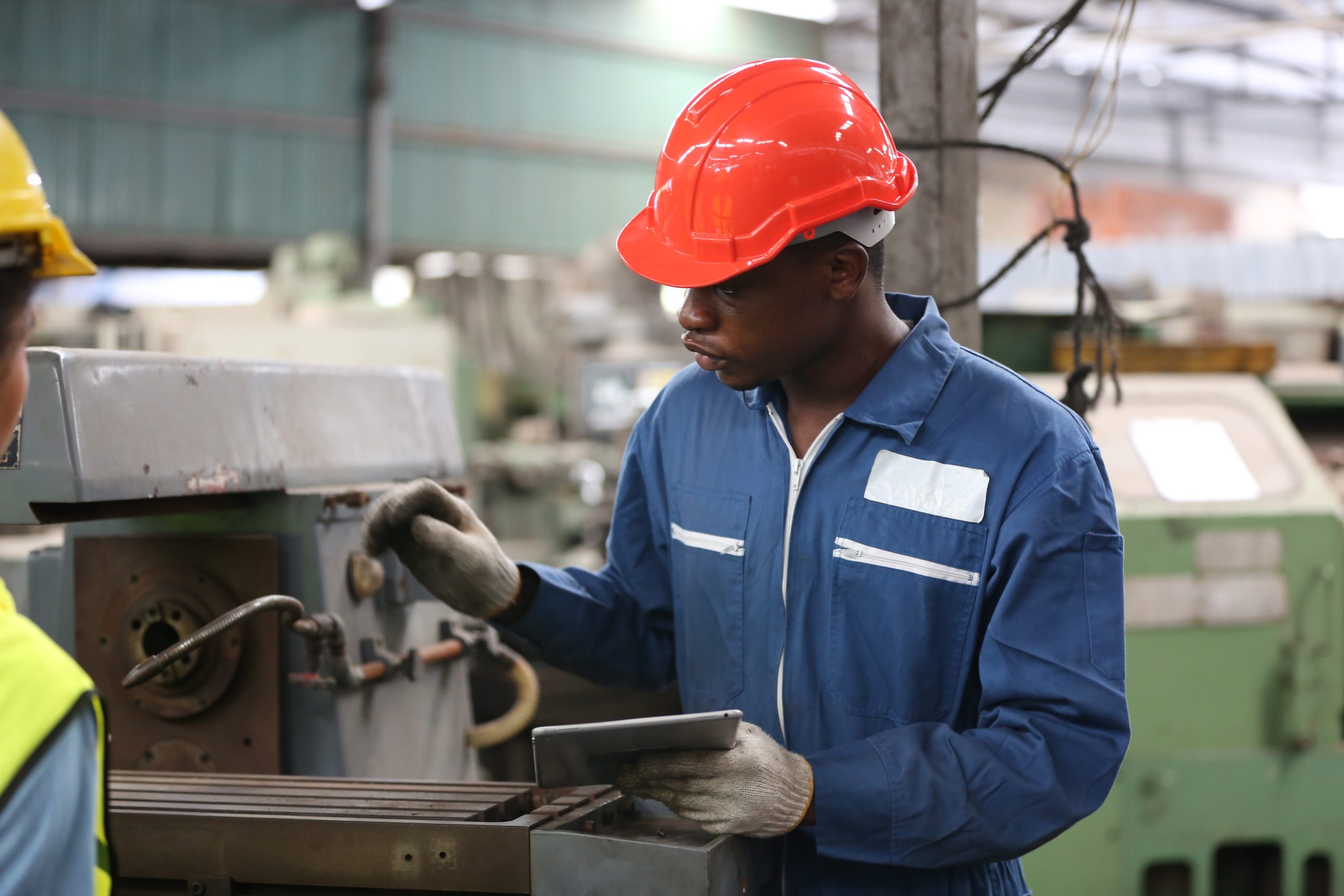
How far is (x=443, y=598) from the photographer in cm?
135

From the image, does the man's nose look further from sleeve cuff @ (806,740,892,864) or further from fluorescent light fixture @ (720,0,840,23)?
fluorescent light fixture @ (720,0,840,23)

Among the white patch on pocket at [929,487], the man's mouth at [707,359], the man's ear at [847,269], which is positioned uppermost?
the man's ear at [847,269]

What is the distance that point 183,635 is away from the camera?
137cm

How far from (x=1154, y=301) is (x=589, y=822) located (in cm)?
321

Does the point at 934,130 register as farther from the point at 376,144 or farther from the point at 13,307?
the point at 376,144

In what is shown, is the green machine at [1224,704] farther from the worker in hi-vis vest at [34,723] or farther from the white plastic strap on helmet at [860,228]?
the worker in hi-vis vest at [34,723]

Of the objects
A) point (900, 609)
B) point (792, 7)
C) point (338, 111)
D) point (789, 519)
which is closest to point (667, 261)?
point (789, 519)

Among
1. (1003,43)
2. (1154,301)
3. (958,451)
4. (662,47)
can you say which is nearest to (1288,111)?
(662,47)

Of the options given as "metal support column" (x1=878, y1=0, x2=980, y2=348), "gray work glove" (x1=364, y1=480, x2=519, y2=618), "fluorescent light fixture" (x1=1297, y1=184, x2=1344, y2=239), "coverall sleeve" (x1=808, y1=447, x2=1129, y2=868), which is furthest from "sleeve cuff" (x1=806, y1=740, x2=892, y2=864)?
"fluorescent light fixture" (x1=1297, y1=184, x2=1344, y2=239)

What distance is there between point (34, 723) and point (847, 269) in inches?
33.6

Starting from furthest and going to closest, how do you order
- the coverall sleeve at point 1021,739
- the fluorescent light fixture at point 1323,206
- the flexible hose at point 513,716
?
the fluorescent light fixture at point 1323,206 < the flexible hose at point 513,716 < the coverall sleeve at point 1021,739

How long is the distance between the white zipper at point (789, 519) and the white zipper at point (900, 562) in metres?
0.06

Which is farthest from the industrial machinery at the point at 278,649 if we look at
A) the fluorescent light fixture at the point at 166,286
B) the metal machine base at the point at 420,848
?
the fluorescent light fixture at the point at 166,286

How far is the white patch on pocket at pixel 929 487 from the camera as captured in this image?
118cm
